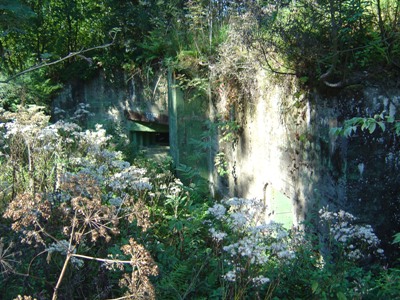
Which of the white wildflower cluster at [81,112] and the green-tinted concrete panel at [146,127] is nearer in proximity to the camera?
the white wildflower cluster at [81,112]

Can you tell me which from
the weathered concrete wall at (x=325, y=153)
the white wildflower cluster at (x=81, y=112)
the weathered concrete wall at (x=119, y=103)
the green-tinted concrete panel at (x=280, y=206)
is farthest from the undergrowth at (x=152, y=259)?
the white wildflower cluster at (x=81, y=112)

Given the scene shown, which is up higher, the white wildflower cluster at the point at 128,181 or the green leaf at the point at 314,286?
the white wildflower cluster at the point at 128,181

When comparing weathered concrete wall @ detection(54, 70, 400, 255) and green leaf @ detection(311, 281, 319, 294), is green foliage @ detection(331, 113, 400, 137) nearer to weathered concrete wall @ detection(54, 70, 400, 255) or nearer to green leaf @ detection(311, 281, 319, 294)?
weathered concrete wall @ detection(54, 70, 400, 255)

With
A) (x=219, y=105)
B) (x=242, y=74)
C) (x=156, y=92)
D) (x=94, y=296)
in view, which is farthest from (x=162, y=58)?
(x=94, y=296)

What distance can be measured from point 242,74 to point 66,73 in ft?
23.8

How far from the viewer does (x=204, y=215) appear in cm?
498

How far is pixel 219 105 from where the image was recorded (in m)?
6.86

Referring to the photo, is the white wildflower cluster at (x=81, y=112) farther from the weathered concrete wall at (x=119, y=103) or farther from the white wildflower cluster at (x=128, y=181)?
the white wildflower cluster at (x=128, y=181)

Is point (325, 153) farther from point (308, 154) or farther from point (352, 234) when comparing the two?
point (352, 234)

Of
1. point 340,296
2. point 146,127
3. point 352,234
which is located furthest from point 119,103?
point 340,296

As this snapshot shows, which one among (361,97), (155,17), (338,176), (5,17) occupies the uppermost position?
(155,17)

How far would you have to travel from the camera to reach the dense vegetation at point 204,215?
2.79m

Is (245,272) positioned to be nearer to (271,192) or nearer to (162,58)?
(271,192)

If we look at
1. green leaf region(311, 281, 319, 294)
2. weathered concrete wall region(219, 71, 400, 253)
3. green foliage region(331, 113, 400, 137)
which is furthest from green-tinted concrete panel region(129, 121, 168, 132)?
green leaf region(311, 281, 319, 294)
